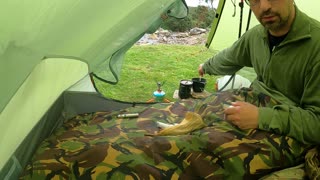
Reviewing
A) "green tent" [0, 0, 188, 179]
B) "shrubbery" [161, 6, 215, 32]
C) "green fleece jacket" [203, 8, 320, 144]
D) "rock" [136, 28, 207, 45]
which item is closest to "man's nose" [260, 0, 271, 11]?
"green fleece jacket" [203, 8, 320, 144]

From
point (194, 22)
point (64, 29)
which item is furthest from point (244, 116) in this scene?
point (194, 22)

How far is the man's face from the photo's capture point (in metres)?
1.21

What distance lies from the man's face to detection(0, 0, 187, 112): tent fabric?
0.96 feet

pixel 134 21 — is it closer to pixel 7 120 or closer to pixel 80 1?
pixel 80 1

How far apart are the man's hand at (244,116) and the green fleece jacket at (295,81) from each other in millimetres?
20

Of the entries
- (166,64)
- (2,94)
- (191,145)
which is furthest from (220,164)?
(166,64)

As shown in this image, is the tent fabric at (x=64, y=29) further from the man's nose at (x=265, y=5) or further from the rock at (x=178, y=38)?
the rock at (x=178, y=38)

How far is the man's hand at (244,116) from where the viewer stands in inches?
47.1

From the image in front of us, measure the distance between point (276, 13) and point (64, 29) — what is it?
2.32ft

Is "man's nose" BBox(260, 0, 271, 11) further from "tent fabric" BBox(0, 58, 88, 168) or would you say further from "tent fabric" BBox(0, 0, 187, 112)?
"tent fabric" BBox(0, 58, 88, 168)

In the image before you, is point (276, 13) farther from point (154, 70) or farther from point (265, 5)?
point (154, 70)

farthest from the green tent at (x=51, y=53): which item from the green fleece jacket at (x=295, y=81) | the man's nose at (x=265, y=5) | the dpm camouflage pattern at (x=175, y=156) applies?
the green fleece jacket at (x=295, y=81)

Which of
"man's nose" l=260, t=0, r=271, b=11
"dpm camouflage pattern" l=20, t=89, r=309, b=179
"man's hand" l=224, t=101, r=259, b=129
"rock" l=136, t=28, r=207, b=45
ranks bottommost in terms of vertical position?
"rock" l=136, t=28, r=207, b=45

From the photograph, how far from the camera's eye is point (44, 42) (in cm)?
89
